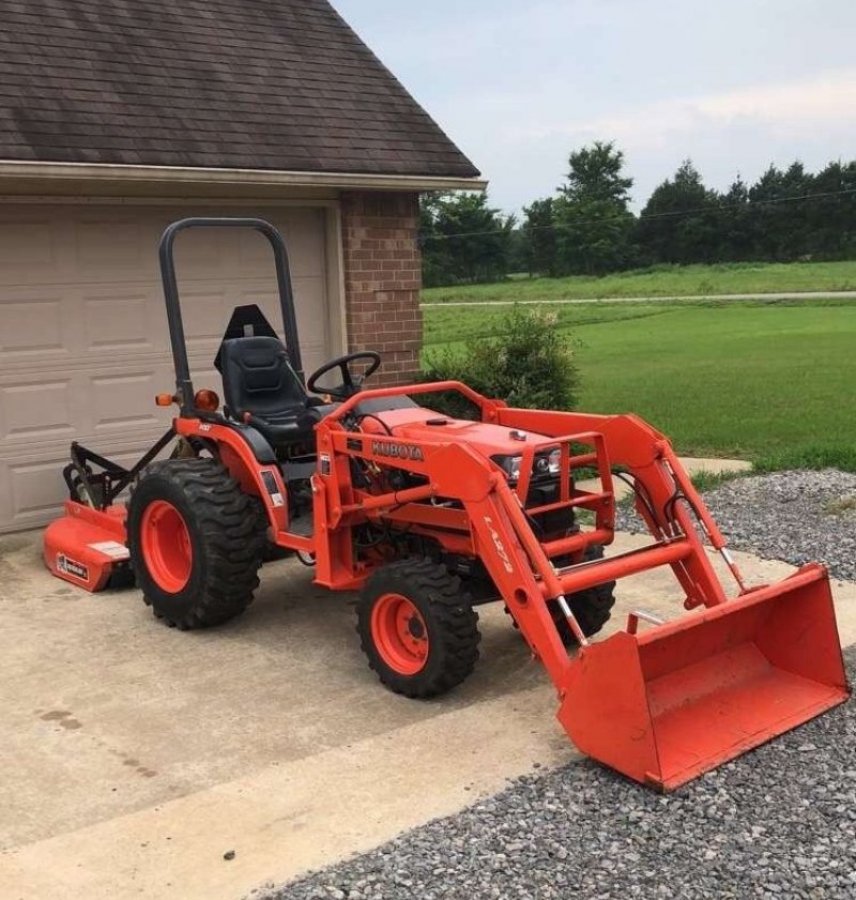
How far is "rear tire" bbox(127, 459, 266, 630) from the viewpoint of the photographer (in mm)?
5590

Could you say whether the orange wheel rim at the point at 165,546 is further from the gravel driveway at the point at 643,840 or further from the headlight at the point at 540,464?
the gravel driveway at the point at 643,840

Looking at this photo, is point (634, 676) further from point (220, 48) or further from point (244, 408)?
point (220, 48)

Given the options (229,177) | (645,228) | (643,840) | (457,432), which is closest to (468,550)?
(457,432)

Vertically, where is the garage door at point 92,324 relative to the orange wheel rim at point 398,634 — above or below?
above

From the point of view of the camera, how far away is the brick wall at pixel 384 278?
930 cm

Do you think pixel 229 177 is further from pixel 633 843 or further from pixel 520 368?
pixel 633 843

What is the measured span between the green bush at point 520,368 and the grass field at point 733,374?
51 centimetres

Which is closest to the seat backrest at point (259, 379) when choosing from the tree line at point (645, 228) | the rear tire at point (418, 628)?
the rear tire at point (418, 628)

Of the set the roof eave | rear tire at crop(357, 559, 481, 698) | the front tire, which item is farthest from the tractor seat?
the roof eave

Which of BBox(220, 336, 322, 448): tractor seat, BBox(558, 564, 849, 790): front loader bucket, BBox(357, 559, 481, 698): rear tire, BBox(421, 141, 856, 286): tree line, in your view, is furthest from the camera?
BBox(421, 141, 856, 286): tree line

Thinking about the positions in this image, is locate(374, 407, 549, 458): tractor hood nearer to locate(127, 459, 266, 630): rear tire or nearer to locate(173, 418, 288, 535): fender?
locate(173, 418, 288, 535): fender

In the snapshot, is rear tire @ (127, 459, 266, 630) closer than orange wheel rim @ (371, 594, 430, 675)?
No

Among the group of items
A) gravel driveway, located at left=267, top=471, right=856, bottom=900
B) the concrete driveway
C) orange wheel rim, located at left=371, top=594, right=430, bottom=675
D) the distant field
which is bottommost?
the distant field

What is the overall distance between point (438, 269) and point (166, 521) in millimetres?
65327
